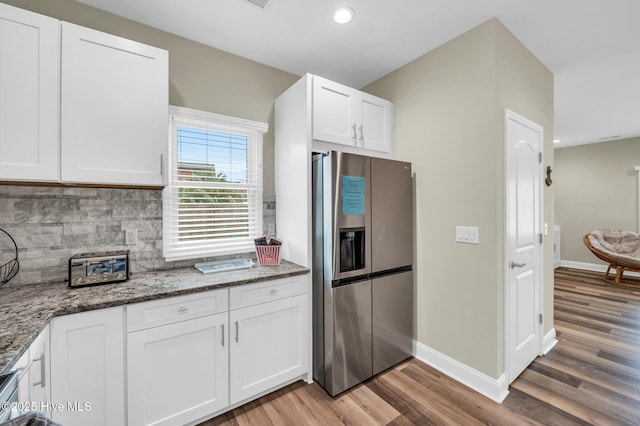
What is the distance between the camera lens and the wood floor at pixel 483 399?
1.79 metres

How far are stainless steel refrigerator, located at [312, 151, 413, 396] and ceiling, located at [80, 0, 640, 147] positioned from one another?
949 mm

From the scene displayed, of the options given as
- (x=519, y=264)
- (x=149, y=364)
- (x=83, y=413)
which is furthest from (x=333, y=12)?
(x=83, y=413)

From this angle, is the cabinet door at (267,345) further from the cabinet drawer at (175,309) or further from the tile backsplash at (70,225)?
the tile backsplash at (70,225)

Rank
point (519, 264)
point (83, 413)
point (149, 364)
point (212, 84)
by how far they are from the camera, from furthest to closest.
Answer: point (212, 84)
point (519, 264)
point (149, 364)
point (83, 413)

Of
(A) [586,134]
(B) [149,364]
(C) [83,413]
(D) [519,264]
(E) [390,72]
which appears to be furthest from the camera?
(A) [586,134]

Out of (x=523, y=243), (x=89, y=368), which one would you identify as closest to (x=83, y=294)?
(x=89, y=368)

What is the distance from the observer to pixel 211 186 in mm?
2305

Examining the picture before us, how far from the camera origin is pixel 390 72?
9.06 ft

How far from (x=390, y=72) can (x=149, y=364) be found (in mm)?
2973

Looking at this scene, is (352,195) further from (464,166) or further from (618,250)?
(618,250)

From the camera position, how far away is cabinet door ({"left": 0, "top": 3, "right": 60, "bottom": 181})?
1416mm

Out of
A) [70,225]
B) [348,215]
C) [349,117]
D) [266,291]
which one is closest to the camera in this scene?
[70,225]

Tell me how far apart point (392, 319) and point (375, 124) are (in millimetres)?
1709

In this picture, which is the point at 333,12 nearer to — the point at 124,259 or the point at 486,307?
the point at 124,259
